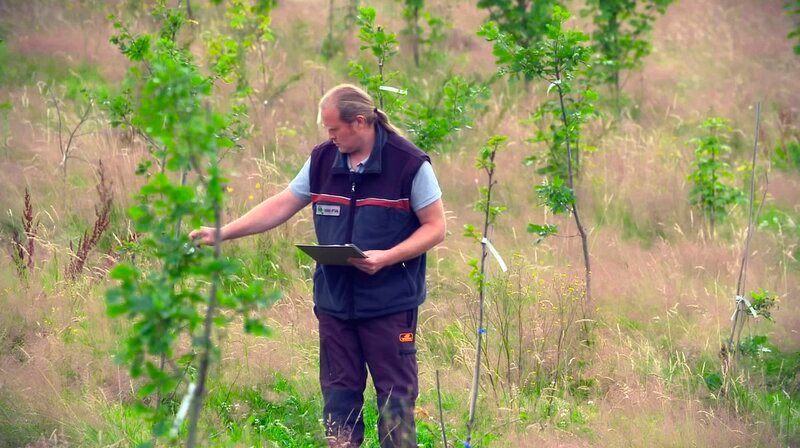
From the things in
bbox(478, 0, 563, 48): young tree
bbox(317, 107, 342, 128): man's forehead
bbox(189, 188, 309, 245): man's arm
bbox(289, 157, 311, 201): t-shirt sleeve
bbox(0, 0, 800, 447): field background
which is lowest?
Result: bbox(0, 0, 800, 447): field background

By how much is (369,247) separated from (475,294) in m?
2.60

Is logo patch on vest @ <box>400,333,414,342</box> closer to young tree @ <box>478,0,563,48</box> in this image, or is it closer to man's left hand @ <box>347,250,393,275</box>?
man's left hand @ <box>347,250,393,275</box>

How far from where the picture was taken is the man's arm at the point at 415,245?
414 cm

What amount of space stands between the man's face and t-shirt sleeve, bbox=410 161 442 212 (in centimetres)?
28

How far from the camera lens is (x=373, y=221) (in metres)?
4.32

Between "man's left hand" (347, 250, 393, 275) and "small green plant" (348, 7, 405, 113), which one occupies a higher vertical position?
"small green plant" (348, 7, 405, 113)

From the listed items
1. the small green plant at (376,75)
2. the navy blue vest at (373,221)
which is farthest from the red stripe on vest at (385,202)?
the small green plant at (376,75)

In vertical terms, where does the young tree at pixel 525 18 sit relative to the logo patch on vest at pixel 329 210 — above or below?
above

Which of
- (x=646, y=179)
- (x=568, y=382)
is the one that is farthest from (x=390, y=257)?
(x=646, y=179)

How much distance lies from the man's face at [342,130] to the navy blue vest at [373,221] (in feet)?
0.27

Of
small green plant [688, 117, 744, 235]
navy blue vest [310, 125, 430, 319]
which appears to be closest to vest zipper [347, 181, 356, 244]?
navy blue vest [310, 125, 430, 319]

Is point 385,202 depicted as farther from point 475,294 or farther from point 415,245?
point 475,294

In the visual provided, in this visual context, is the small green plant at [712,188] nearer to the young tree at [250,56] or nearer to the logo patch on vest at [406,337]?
the young tree at [250,56]

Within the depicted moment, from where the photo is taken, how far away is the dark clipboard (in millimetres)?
3996
